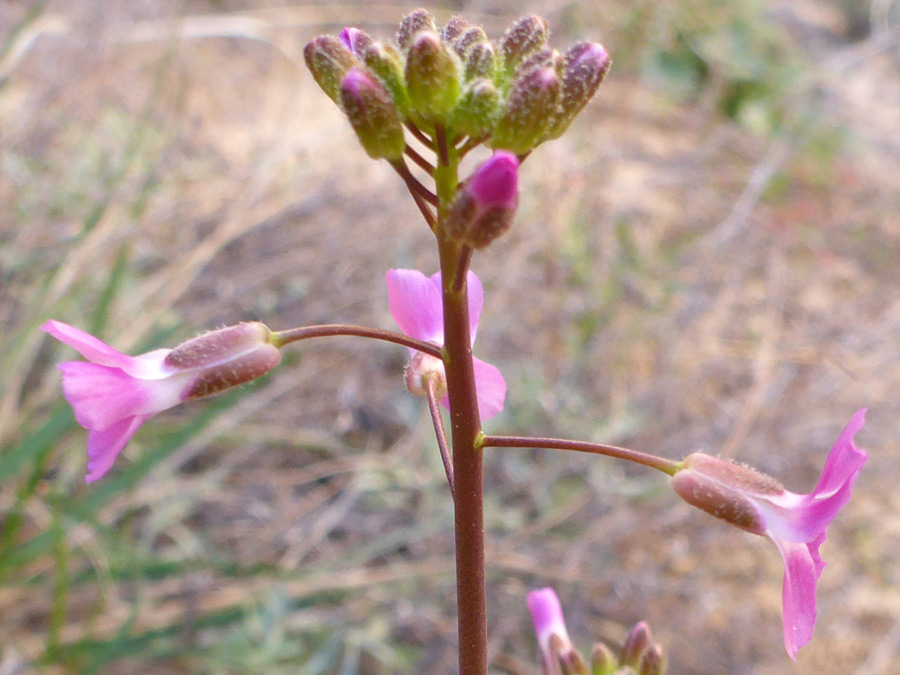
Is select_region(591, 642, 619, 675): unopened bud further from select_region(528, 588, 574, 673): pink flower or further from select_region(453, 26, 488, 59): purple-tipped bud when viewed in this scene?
select_region(453, 26, 488, 59): purple-tipped bud

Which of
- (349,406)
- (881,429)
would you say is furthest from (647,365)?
(349,406)

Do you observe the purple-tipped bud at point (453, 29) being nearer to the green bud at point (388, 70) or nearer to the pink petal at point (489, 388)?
the green bud at point (388, 70)

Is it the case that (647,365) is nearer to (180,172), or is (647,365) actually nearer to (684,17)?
(180,172)

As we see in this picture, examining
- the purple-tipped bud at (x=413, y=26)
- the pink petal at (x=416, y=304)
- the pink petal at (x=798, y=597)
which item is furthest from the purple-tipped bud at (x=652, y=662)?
the purple-tipped bud at (x=413, y=26)

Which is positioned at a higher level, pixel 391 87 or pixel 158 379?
pixel 391 87

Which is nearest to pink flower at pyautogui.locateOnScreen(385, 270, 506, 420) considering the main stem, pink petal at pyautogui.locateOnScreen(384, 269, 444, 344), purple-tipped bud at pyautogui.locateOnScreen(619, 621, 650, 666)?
pink petal at pyautogui.locateOnScreen(384, 269, 444, 344)
